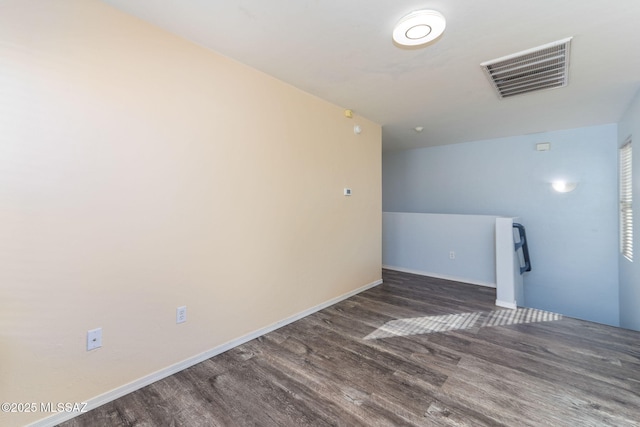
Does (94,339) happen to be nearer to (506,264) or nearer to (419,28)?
(419,28)

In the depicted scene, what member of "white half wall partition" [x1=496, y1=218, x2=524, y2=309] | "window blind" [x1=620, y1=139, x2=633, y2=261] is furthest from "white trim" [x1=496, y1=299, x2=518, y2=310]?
"window blind" [x1=620, y1=139, x2=633, y2=261]

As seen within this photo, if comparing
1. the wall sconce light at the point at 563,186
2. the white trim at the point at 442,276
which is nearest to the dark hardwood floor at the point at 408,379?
the white trim at the point at 442,276

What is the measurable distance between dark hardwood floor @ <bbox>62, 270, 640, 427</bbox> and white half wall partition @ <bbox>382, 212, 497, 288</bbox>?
1.27m

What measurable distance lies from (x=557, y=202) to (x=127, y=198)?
531 cm

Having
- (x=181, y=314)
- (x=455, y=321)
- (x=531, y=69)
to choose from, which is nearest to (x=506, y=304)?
(x=455, y=321)

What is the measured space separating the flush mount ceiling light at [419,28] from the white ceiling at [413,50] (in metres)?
0.04

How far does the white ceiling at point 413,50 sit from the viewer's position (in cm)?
159

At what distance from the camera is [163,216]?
1.84 m

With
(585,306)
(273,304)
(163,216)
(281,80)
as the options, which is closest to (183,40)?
(281,80)

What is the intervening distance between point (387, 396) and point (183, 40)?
108 inches

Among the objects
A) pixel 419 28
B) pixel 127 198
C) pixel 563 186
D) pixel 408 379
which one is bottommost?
pixel 408 379

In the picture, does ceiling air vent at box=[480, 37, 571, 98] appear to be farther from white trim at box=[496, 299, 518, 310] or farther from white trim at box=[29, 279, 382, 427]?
white trim at box=[29, 279, 382, 427]

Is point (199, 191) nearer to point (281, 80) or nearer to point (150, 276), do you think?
Answer: point (150, 276)

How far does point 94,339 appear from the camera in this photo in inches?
62.3
